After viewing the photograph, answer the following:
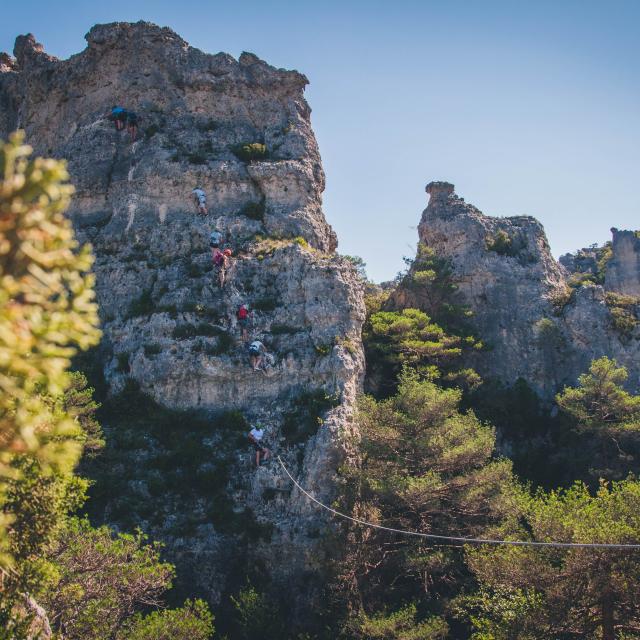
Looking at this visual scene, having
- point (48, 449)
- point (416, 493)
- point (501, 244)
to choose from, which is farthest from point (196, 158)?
point (48, 449)

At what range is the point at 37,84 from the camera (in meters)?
36.9

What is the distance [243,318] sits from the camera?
2875cm

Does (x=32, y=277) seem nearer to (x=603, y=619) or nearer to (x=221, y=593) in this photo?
(x=603, y=619)

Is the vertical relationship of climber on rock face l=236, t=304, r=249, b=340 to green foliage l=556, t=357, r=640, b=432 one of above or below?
above

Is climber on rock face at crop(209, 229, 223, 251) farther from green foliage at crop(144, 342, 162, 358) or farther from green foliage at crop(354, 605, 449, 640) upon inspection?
green foliage at crop(354, 605, 449, 640)

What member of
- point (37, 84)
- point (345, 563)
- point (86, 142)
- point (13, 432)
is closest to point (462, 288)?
point (345, 563)

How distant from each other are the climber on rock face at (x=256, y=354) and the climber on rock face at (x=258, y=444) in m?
2.94

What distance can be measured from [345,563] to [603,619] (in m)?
8.22

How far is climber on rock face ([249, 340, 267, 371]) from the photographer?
2688cm

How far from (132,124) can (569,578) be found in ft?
99.5

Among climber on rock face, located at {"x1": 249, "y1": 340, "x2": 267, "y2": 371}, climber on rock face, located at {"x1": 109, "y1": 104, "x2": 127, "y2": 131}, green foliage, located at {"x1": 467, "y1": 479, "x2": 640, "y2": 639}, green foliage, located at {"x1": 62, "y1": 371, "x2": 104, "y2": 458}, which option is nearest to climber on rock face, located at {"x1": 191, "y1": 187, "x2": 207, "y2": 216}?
climber on rock face, located at {"x1": 109, "y1": 104, "x2": 127, "y2": 131}

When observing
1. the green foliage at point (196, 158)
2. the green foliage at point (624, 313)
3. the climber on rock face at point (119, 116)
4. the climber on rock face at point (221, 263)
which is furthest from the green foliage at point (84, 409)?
the green foliage at point (624, 313)

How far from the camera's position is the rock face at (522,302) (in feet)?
116

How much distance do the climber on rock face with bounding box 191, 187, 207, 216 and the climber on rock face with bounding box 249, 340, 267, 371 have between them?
8.81m
